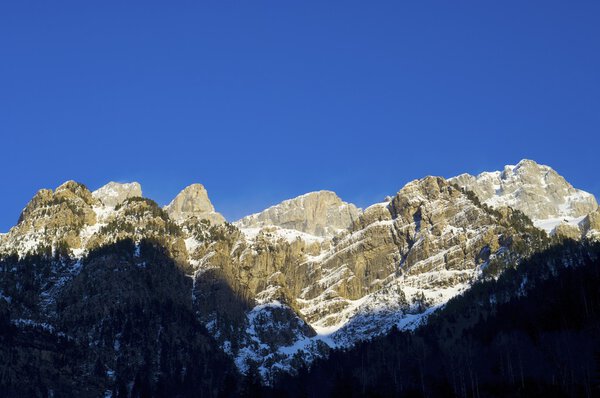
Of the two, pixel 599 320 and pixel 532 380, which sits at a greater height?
pixel 599 320

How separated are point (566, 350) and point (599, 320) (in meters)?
14.8

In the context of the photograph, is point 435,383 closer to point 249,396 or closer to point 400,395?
point 400,395

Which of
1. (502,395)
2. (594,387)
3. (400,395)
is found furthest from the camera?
(400,395)

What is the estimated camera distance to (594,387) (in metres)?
164

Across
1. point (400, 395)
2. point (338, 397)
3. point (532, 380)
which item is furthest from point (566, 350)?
point (338, 397)

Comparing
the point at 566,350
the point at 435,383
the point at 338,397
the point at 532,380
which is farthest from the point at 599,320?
the point at 338,397

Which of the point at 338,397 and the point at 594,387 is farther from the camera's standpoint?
the point at 338,397

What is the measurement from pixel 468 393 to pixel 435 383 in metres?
8.03

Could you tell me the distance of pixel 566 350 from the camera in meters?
190

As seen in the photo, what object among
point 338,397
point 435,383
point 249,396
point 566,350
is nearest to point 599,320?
point 566,350

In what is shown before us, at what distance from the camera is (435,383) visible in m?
200

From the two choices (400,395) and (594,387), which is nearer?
(594,387)

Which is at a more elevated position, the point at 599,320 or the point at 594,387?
the point at 599,320

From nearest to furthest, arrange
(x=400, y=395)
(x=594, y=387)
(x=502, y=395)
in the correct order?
1. (x=594, y=387)
2. (x=502, y=395)
3. (x=400, y=395)
